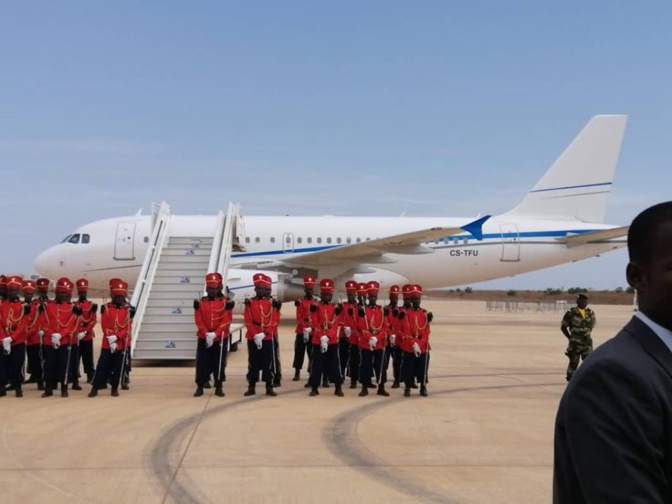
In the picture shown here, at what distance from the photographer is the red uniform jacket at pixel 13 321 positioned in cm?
1098

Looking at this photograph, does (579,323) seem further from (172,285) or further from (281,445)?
(172,285)

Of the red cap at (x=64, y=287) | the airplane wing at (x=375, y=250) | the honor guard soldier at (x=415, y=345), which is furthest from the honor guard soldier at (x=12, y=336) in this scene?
the airplane wing at (x=375, y=250)

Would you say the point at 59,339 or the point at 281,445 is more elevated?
the point at 59,339

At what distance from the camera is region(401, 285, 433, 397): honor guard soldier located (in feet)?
35.7

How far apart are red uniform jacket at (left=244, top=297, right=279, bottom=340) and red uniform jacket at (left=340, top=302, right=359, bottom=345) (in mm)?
1406

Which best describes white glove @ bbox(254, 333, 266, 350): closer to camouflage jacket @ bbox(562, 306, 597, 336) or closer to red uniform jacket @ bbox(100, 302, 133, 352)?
red uniform jacket @ bbox(100, 302, 133, 352)

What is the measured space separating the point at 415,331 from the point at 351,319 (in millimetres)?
1257

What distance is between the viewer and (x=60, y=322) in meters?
11.0

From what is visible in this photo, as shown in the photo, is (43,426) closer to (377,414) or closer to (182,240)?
(377,414)

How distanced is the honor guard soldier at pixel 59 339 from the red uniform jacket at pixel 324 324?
10.8 ft

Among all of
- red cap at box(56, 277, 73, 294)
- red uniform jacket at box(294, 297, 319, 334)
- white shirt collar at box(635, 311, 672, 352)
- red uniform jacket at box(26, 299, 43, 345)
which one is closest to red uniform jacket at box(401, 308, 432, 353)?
red uniform jacket at box(294, 297, 319, 334)

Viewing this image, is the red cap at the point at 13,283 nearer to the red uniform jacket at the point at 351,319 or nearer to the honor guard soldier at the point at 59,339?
the honor guard soldier at the point at 59,339

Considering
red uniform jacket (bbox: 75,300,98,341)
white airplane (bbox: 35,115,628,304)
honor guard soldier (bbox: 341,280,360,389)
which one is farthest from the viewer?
white airplane (bbox: 35,115,628,304)

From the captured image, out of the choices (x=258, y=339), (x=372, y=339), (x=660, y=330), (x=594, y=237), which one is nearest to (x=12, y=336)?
(x=258, y=339)
